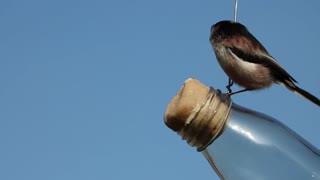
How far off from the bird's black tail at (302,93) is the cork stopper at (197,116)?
30.5 inches

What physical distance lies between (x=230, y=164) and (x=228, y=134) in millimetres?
84

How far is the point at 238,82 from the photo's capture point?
103 inches

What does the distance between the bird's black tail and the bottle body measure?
64 centimetres

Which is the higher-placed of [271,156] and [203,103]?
[203,103]

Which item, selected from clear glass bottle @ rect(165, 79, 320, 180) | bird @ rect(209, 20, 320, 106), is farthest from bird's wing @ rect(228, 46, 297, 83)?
clear glass bottle @ rect(165, 79, 320, 180)

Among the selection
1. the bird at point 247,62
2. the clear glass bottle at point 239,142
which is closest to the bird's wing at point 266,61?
the bird at point 247,62

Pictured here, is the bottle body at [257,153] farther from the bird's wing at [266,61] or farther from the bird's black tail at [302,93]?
the bird's wing at [266,61]

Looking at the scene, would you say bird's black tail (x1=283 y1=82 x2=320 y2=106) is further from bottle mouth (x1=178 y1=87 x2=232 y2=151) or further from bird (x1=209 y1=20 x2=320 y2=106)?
bottle mouth (x1=178 y1=87 x2=232 y2=151)

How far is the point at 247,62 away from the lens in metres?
2.68

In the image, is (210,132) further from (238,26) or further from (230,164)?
(238,26)

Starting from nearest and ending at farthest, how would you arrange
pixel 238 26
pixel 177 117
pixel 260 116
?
pixel 177 117 < pixel 260 116 < pixel 238 26

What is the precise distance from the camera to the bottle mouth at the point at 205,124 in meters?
1.45

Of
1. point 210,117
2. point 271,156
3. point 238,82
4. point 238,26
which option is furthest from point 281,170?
point 238,26

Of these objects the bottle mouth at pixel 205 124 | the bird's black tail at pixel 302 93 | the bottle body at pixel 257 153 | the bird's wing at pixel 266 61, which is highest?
the bird's wing at pixel 266 61
